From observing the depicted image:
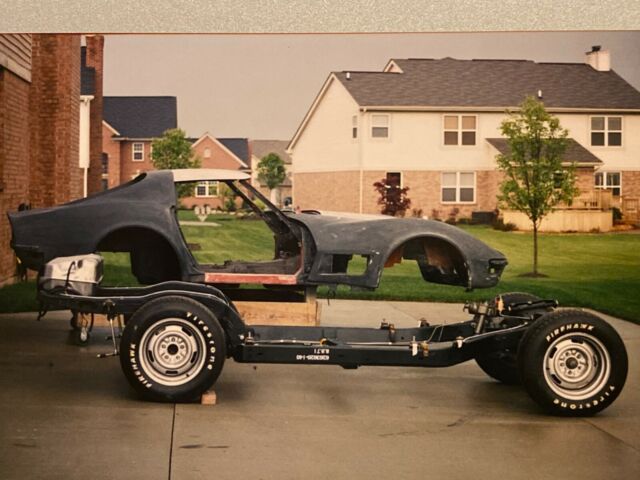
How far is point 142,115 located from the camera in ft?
40.9

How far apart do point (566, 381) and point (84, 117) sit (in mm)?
8282

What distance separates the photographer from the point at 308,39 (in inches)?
A: 472

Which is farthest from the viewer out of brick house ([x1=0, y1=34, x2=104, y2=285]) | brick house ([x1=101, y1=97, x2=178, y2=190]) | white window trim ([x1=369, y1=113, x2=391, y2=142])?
brick house ([x1=0, y1=34, x2=104, y2=285])

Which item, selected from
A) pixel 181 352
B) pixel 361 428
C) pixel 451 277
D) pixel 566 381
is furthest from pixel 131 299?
pixel 566 381

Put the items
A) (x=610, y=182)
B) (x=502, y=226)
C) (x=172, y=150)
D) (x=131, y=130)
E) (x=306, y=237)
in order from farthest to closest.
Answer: (x=502, y=226) → (x=610, y=182) → (x=172, y=150) → (x=131, y=130) → (x=306, y=237)

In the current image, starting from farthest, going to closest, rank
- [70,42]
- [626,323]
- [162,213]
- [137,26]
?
[70,42], [626,323], [162,213], [137,26]

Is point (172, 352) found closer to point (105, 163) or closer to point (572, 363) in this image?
point (572, 363)

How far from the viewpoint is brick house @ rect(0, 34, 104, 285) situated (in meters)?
14.5

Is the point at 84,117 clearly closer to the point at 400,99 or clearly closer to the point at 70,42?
the point at 70,42

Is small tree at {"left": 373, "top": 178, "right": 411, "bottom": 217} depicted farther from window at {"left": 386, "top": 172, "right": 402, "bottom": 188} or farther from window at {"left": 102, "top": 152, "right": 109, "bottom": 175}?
window at {"left": 102, "top": 152, "right": 109, "bottom": 175}

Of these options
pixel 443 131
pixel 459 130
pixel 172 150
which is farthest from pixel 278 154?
pixel 459 130

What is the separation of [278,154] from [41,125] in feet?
15.5

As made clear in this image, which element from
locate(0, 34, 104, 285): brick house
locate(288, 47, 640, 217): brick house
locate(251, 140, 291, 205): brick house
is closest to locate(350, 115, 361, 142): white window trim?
locate(288, 47, 640, 217): brick house

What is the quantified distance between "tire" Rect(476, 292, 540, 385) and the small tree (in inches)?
118
